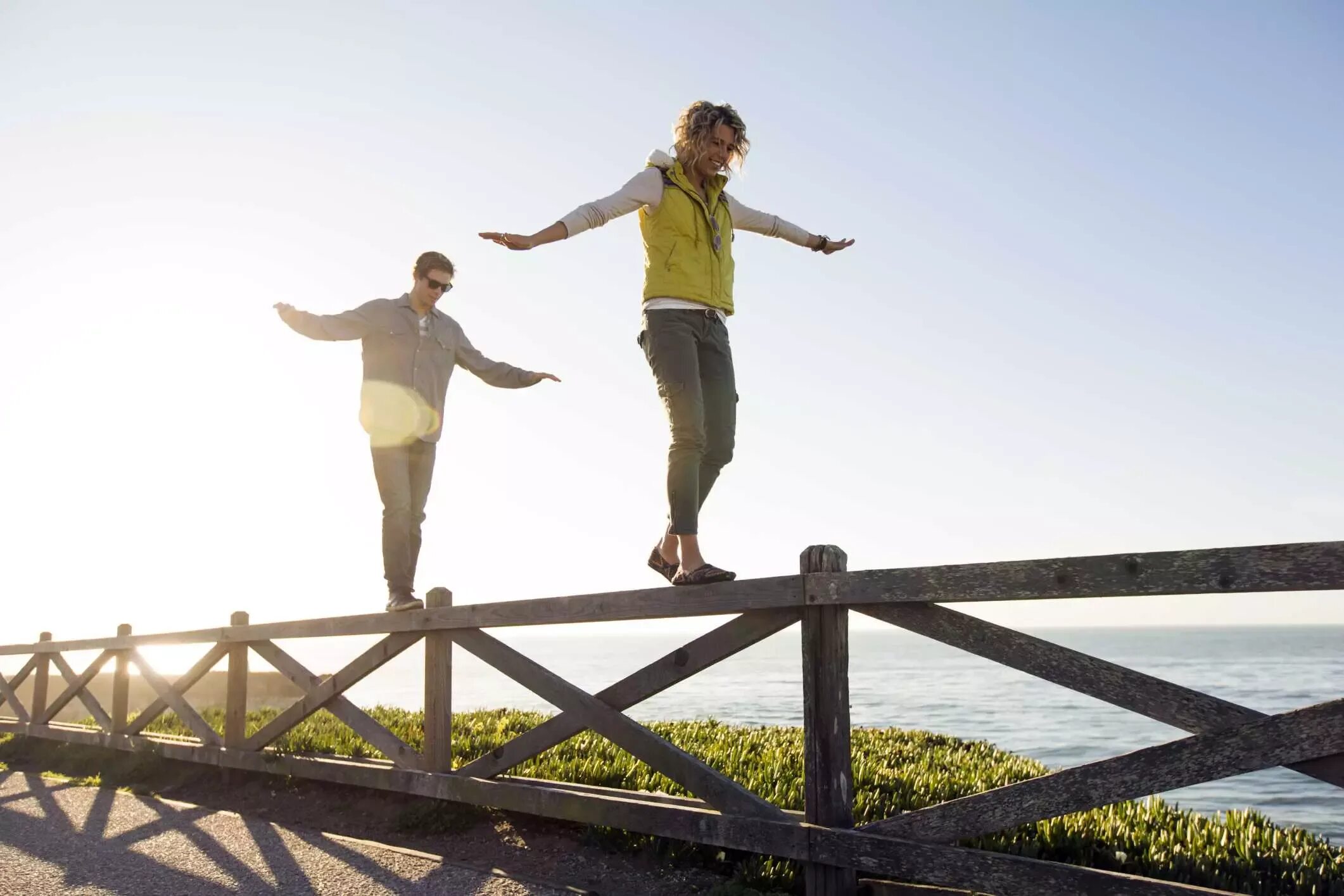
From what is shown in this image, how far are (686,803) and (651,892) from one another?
48 centimetres

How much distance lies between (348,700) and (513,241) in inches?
150

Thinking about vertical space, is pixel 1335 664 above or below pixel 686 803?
below

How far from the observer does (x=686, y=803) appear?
4953 millimetres

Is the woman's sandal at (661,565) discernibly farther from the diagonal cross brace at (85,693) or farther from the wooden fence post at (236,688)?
the diagonal cross brace at (85,693)

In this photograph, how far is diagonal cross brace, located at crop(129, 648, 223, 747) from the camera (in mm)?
8250

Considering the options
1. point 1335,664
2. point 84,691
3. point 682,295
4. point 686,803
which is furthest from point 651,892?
point 1335,664

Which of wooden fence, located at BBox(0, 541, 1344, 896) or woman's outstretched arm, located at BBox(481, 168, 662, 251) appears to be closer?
wooden fence, located at BBox(0, 541, 1344, 896)

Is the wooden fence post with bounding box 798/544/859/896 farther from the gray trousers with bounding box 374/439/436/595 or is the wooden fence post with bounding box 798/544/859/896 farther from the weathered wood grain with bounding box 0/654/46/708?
the weathered wood grain with bounding box 0/654/46/708

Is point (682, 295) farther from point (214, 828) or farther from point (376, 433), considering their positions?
point (214, 828)

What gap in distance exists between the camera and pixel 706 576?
4.62 m

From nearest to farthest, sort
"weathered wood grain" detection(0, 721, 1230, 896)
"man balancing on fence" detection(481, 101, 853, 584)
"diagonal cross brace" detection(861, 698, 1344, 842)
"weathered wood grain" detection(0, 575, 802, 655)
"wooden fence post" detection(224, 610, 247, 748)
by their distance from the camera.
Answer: "diagonal cross brace" detection(861, 698, 1344, 842), "weathered wood grain" detection(0, 721, 1230, 896), "weathered wood grain" detection(0, 575, 802, 655), "man balancing on fence" detection(481, 101, 853, 584), "wooden fence post" detection(224, 610, 247, 748)

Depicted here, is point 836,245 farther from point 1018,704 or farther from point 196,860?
point 1018,704

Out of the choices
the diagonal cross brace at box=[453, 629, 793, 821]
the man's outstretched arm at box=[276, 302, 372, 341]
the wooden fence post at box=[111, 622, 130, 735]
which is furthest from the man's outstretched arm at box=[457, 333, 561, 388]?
the wooden fence post at box=[111, 622, 130, 735]

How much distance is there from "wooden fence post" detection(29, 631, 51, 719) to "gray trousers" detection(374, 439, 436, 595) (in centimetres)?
746
